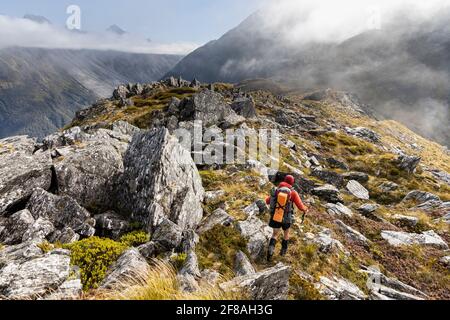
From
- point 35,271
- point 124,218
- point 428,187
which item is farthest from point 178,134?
point 428,187

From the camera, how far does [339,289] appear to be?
40.0ft

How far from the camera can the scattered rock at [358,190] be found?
32794 mm

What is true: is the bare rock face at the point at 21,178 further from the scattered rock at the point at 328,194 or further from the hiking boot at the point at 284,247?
the scattered rock at the point at 328,194

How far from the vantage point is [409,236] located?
2116 centimetres

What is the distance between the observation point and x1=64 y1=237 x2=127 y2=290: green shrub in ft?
32.6

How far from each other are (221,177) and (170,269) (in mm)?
12836

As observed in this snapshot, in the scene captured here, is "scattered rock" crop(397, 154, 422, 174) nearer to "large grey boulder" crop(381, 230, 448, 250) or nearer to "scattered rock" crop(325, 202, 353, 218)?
"large grey boulder" crop(381, 230, 448, 250)

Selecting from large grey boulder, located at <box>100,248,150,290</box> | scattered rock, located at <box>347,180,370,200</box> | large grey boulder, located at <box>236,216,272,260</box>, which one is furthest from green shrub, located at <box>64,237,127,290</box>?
scattered rock, located at <box>347,180,370,200</box>

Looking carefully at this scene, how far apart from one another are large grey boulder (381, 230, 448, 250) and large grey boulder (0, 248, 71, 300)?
61.0 ft

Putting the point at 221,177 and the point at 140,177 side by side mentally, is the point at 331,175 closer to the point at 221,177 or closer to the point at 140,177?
the point at 221,177

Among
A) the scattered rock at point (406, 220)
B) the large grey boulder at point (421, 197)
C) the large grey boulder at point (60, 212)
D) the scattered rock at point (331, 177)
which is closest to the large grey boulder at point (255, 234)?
the large grey boulder at point (60, 212)

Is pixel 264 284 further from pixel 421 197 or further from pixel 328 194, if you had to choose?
pixel 421 197
